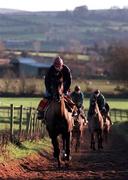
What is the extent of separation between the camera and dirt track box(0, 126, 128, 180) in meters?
15.4

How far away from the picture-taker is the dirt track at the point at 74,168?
15445 millimetres

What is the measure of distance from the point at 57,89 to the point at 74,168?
290 cm

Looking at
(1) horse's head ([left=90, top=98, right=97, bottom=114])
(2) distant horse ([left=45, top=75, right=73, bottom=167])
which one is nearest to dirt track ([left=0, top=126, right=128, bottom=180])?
(2) distant horse ([left=45, top=75, right=73, bottom=167])

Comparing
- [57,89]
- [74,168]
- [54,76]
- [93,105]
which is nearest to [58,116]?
[57,89]

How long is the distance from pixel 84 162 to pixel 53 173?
14.2 ft

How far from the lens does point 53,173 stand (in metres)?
16.3

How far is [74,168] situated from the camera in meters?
17.9

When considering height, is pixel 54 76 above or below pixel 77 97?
above

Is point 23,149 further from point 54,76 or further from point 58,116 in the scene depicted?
point 54,76

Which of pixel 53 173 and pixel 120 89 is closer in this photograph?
pixel 53 173

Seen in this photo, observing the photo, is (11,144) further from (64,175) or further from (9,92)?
(9,92)

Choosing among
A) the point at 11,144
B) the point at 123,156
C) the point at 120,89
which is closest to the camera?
the point at 11,144

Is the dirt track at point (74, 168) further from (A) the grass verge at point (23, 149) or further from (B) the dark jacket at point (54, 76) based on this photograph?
(B) the dark jacket at point (54, 76)

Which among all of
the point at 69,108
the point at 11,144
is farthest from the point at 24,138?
the point at 69,108
